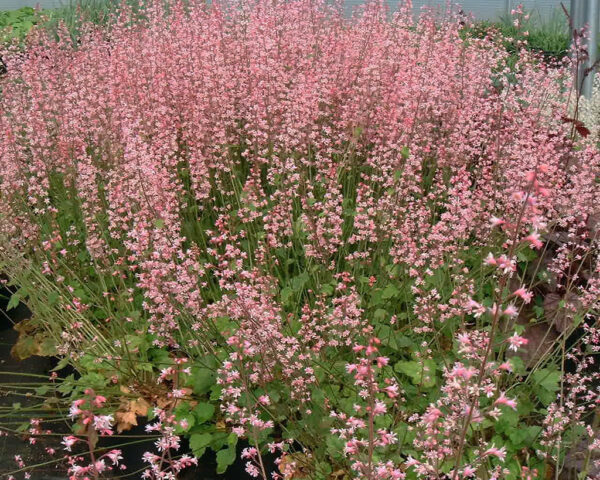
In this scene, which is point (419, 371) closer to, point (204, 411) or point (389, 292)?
point (389, 292)

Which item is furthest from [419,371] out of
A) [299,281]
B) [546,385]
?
[299,281]

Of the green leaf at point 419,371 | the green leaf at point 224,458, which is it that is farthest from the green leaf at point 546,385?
the green leaf at point 224,458

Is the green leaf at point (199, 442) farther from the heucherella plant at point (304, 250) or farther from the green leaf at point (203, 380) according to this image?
the green leaf at point (203, 380)

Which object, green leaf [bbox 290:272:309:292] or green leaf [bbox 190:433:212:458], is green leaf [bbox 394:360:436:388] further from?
green leaf [bbox 190:433:212:458]

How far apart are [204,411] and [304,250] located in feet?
3.77

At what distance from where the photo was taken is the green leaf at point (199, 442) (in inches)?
143

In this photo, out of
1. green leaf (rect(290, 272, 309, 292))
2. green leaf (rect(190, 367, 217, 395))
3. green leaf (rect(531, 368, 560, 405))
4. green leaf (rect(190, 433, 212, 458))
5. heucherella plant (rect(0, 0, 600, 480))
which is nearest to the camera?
heucherella plant (rect(0, 0, 600, 480))

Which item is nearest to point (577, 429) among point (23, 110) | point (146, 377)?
point (146, 377)

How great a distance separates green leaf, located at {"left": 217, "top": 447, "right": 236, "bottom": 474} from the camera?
3.55m

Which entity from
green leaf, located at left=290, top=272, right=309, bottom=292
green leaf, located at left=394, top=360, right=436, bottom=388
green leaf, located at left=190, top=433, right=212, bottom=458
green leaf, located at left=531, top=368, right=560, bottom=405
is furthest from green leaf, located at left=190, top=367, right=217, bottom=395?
green leaf, located at left=531, top=368, right=560, bottom=405

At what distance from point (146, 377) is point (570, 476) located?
7.89ft

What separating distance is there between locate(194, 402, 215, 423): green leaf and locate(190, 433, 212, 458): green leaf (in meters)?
0.08

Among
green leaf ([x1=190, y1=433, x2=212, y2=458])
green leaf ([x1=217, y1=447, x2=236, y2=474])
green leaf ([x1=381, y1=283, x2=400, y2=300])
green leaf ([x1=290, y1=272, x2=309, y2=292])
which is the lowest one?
green leaf ([x1=217, y1=447, x2=236, y2=474])

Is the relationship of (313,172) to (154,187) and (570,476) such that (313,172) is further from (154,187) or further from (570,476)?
(570,476)
